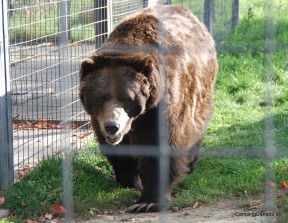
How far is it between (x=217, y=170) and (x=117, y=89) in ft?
4.04

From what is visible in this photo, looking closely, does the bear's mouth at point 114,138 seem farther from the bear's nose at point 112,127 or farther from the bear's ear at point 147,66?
the bear's ear at point 147,66

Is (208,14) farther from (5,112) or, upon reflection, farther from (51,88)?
(5,112)

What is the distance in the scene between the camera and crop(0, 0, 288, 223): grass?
14.6ft

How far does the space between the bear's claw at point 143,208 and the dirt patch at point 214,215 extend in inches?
1.8

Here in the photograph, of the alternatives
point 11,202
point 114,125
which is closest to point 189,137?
point 114,125

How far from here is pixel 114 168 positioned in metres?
4.93

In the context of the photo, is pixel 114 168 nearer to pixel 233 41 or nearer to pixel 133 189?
pixel 133 189

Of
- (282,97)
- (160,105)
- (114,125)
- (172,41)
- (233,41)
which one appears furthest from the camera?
(233,41)

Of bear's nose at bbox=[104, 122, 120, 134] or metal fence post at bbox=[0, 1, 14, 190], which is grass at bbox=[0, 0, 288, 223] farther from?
bear's nose at bbox=[104, 122, 120, 134]

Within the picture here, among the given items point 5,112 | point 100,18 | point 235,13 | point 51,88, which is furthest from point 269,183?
point 235,13

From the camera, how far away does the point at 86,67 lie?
436 centimetres

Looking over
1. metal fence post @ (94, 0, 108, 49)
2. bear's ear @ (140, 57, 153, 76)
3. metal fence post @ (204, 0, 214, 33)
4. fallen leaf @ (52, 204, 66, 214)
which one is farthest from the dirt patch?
metal fence post @ (204, 0, 214, 33)

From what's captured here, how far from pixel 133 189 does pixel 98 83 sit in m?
0.96

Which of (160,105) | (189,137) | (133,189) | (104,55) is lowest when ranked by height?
(133,189)
